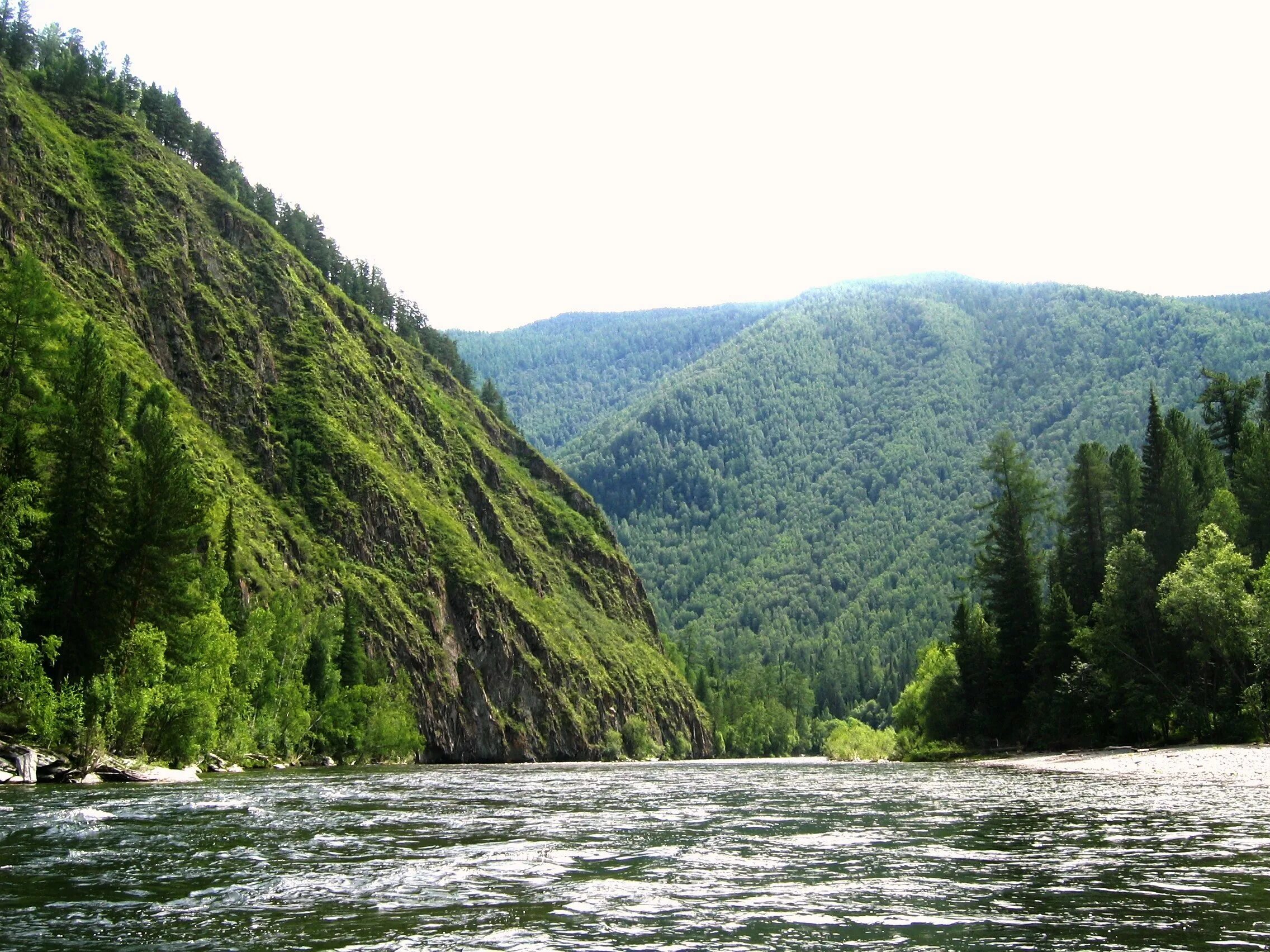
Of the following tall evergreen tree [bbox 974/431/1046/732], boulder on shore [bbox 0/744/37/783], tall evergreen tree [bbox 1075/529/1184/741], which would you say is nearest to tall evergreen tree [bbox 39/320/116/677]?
boulder on shore [bbox 0/744/37/783]

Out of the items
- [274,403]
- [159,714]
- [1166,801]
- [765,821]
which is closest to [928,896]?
[765,821]

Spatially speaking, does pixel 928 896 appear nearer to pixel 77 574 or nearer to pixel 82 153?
pixel 77 574

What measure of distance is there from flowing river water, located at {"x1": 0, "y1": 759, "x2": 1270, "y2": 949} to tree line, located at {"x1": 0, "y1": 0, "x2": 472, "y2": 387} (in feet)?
434

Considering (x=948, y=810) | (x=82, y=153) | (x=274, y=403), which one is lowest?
(x=948, y=810)

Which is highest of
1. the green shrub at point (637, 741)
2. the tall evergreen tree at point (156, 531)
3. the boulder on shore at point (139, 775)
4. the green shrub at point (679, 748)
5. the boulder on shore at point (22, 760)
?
the tall evergreen tree at point (156, 531)

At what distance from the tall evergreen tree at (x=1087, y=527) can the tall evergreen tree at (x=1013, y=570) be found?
2934 mm

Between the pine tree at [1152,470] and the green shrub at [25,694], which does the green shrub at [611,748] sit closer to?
the pine tree at [1152,470]

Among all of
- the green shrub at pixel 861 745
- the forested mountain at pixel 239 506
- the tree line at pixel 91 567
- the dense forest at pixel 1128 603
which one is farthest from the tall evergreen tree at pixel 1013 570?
the tree line at pixel 91 567

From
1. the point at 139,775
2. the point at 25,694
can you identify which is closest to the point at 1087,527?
the point at 139,775

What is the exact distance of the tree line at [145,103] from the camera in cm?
14450

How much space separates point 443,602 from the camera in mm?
129750

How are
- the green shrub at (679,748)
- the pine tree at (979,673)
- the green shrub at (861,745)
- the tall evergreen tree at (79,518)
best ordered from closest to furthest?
the tall evergreen tree at (79,518), the pine tree at (979,673), the green shrub at (861,745), the green shrub at (679,748)

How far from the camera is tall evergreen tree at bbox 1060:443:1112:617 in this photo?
88.8 metres

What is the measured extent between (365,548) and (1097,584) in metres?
76.7
